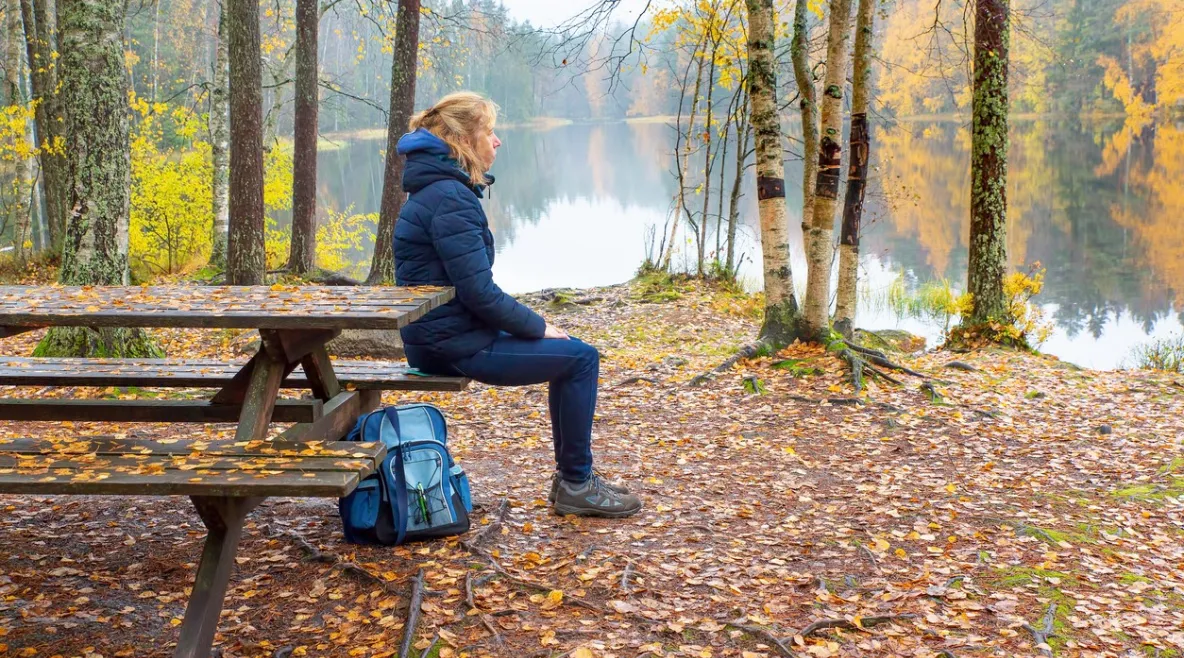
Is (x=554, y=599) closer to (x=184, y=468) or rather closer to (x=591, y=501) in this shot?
(x=591, y=501)

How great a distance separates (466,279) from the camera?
364 cm

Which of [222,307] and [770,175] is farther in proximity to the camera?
[770,175]

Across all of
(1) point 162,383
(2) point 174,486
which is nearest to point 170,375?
(1) point 162,383

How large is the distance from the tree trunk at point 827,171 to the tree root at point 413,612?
4.65 m

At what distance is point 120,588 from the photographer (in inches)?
130

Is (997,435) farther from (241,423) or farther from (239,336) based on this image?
(239,336)

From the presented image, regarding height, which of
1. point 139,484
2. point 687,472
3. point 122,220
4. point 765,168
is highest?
point 765,168

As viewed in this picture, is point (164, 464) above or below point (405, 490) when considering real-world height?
above

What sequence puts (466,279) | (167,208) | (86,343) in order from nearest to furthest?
1. (466,279)
2. (86,343)
3. (167,208)

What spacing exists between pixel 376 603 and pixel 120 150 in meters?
4.59

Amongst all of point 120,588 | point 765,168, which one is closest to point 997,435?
point 765,168

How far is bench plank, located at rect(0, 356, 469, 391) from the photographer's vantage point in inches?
152

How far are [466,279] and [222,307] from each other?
3.04 ft

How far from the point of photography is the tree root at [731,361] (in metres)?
7.02
